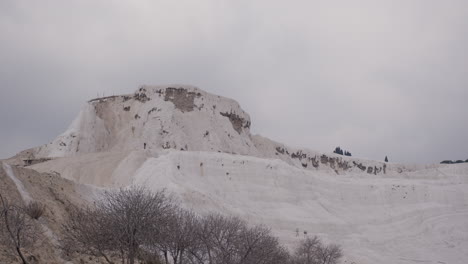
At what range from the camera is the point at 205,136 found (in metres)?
79.6

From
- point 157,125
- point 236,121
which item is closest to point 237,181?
point 157,125

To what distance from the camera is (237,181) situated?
60719mm

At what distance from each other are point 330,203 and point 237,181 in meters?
12.1

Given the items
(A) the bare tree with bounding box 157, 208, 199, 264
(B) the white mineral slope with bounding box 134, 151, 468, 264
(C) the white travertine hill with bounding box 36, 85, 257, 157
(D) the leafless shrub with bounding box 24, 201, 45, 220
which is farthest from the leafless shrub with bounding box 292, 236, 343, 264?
(C) the white travertine hill with bounding box 36, 85, 257, 157

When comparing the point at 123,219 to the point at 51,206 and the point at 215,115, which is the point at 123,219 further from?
the point at 215,115

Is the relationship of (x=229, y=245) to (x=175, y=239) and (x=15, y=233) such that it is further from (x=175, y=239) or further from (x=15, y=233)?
(x=15, y=233)

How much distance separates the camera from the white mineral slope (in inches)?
2106

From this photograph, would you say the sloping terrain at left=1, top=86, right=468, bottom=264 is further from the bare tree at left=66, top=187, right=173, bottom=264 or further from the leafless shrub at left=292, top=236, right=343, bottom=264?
the bare tree at left=66, top=187, right=173, bottom=264

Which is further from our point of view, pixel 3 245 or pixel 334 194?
pixel 334 194

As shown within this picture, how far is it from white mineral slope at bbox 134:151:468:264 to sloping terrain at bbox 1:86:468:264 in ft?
0.42

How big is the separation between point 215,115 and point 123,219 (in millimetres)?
62406

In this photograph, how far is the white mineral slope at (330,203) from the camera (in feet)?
176

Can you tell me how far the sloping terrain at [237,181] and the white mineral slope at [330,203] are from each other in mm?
127

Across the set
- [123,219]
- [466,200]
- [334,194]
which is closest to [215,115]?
[334,194]
